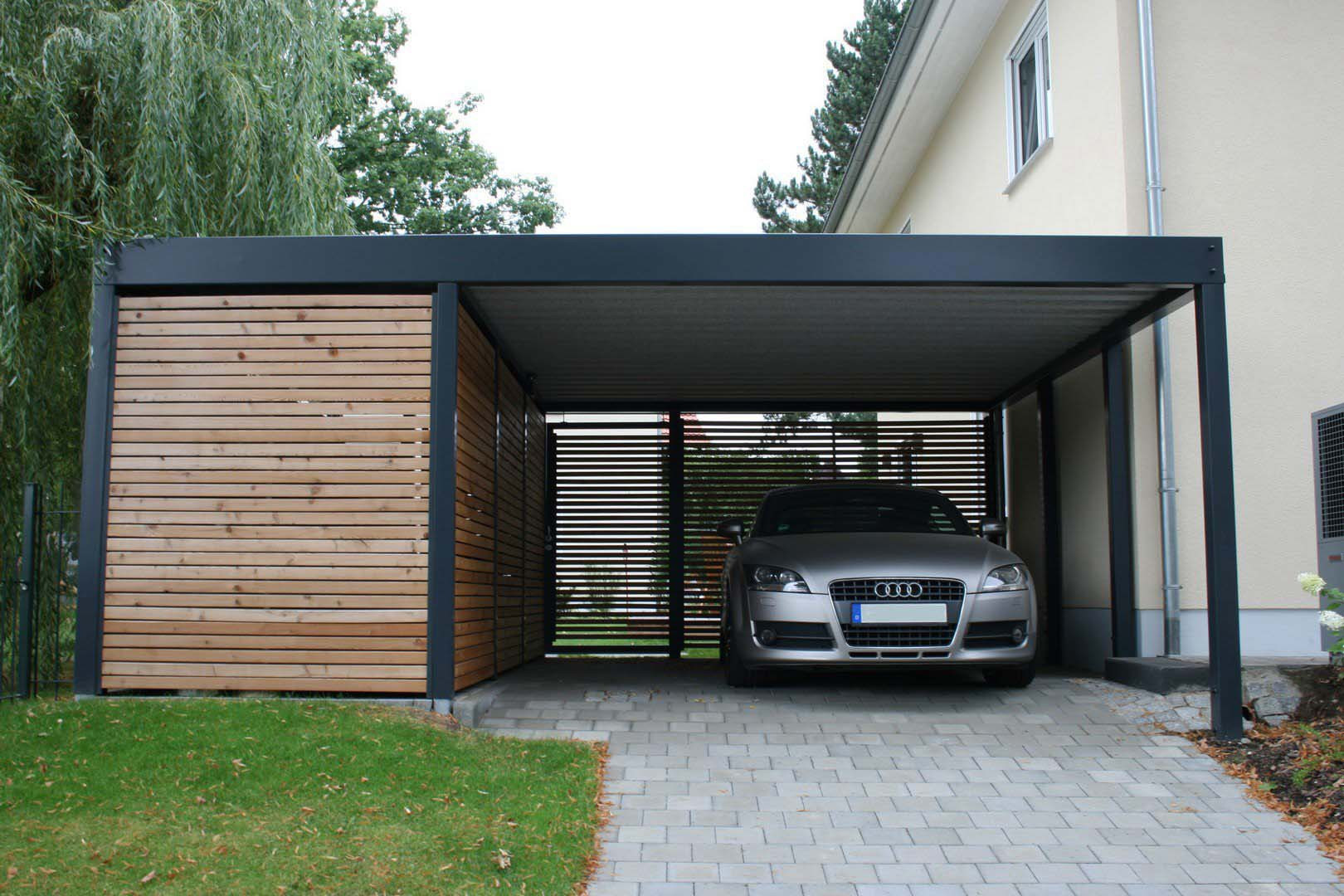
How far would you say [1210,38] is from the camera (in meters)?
8.80

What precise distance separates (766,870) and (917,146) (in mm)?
12243

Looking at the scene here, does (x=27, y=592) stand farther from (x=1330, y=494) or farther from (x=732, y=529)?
(x=1330, y=494)

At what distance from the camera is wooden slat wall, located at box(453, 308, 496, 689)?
726 cm

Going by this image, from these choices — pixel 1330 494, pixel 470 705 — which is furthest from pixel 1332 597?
pixel 470 705

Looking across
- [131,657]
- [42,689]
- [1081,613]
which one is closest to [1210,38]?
[1081,613]

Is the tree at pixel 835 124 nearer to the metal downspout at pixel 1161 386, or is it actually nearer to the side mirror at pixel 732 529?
the metal downspout at pixel 1161 386

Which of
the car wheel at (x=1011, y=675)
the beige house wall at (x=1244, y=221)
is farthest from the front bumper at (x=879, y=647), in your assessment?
the beige house wall at (x=1244, y=221)

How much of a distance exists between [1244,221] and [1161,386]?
1452 millimetres

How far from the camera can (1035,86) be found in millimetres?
10961

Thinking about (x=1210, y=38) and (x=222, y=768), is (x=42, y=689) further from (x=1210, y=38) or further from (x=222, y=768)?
(x=1210, y=38)

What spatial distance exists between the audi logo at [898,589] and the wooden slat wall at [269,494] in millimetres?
2729

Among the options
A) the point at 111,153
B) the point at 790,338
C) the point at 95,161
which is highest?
the point at 111,153

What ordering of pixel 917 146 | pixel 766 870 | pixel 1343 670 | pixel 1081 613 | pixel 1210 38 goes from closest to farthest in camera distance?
1. pixel 766 870
2. pixel 1343 670
3. pixel 1210 38
4. pixel 1081 613
5. pixel 917 146

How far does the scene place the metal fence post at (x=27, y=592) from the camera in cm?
730
